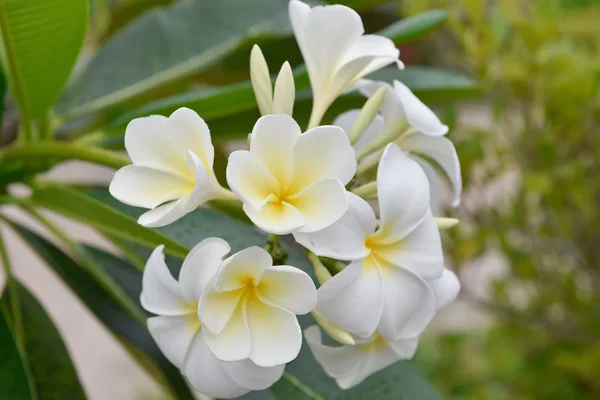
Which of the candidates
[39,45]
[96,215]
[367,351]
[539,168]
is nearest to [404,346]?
[367,351]

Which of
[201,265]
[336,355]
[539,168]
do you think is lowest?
[539,168]

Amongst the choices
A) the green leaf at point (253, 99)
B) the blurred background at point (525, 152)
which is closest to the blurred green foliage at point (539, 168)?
the blurred background at point (525, 152)

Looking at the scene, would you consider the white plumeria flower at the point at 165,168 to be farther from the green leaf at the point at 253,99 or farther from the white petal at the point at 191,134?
the green leaf at the point at 253,99

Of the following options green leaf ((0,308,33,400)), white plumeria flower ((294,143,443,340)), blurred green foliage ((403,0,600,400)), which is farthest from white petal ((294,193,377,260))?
blurred green foliage ((403,0,600,400))

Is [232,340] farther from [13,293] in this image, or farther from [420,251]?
[13,293]

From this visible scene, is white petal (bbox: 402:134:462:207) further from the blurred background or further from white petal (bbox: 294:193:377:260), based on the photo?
the blurred background

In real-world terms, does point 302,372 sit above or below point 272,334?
below

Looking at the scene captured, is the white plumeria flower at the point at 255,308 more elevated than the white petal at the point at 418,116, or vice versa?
the white petal at the point at 418,116

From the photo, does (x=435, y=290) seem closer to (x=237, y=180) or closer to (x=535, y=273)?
(x=237, y=180)
